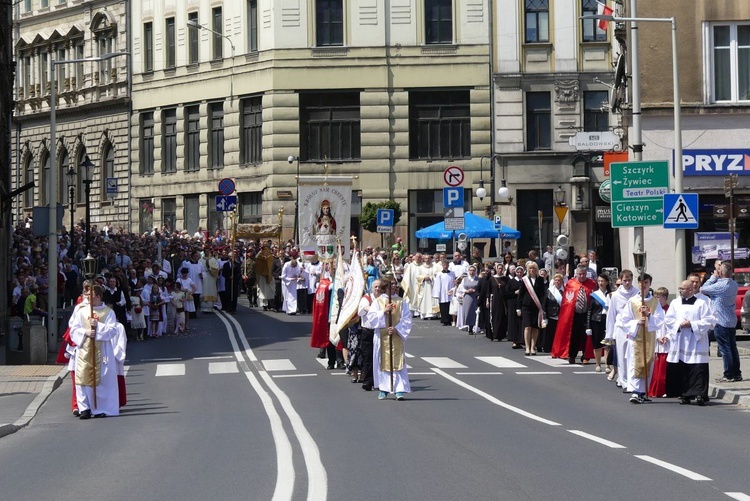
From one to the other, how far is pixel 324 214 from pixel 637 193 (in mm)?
13535

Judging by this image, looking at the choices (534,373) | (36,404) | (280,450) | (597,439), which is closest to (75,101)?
(534,373)

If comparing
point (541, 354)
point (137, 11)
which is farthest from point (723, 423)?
point (137, 11)

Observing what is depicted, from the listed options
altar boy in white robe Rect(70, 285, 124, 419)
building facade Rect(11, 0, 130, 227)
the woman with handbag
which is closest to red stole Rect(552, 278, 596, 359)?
the woman with handbag

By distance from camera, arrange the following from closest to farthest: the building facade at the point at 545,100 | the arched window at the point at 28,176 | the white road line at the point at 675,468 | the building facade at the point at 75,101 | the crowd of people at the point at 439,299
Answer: the white road line at the point at 675,468 → the crowd of people at the point at 439,299 → the building facade at the point at 545,100 → the building facade at the point at 75,101 → the arched window at the point at 28,176

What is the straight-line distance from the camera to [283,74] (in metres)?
57.3

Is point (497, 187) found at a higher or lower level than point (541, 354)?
higher

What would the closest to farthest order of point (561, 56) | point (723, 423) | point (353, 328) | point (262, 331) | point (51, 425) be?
point (723, 423)
point (51, 425)
point (353, 328)
point (262, 331)
point (561, 56)

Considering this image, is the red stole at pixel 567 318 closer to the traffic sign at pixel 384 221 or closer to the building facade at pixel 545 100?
the traffic sign at pixel 384 221

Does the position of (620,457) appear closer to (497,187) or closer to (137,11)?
(497,187)

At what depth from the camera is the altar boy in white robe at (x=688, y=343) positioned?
20438mm

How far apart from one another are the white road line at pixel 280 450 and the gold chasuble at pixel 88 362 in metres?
2.26

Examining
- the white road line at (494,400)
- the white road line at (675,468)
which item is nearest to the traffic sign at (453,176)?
the white road line at (494,400)

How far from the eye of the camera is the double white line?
38.6ft

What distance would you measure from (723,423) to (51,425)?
8.28 meters
